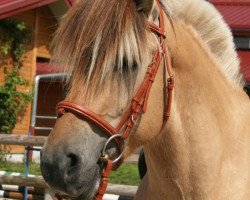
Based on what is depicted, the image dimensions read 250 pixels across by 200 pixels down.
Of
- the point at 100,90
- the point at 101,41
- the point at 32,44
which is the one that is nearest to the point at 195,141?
the point at 100,90

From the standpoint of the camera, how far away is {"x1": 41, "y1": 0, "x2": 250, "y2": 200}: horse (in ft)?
7.93

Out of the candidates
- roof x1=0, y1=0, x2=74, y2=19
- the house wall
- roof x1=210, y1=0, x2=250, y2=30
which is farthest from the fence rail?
roof x1=210, y1=0, x2=250, y2=30

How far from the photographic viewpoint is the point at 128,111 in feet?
8.34

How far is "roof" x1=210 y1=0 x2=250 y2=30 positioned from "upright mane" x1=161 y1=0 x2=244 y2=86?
37.2 feet

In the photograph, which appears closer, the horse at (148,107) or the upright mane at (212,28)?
the horse at (148,107)

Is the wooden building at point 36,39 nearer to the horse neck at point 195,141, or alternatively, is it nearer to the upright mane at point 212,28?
the upright mane at point 212,28

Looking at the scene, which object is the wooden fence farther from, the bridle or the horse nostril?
the horse nostril

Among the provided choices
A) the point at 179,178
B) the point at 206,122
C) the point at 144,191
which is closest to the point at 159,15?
the point at 206,122

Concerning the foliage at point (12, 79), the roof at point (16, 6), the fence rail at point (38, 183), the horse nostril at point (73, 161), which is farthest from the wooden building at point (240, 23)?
the horse nostril at point (73, 161)

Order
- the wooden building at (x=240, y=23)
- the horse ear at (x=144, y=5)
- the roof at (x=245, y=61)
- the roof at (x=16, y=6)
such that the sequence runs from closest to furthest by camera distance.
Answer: the horse ear at (x=144, y=5) → the roof at (x=16, y=6) → the wooden building at (x=240, y=23) → the roof at (x=245, y=61)

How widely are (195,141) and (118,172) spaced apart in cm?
909

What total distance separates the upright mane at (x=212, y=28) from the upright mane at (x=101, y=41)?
0.47 metres

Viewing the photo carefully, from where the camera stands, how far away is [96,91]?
246 centimetres

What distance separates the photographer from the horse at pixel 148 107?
95.2 inches
